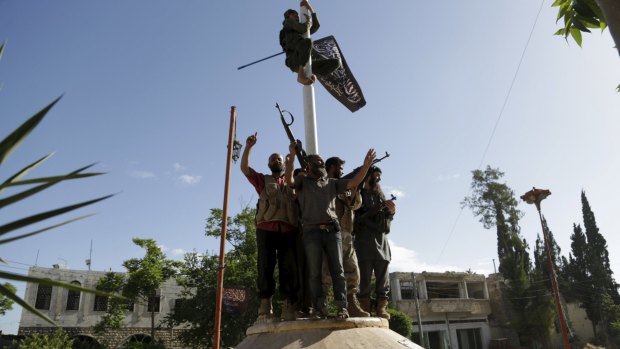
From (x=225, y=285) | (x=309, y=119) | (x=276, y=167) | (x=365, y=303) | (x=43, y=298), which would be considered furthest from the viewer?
(x=43, y=298)

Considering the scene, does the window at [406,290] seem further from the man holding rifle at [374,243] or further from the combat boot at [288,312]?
the combat boot at [288,312]

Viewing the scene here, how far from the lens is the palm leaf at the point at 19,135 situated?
1.22 metres

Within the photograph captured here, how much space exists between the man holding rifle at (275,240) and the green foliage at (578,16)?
2.92 meters

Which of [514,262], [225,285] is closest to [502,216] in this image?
[514,262]

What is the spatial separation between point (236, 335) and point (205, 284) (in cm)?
391

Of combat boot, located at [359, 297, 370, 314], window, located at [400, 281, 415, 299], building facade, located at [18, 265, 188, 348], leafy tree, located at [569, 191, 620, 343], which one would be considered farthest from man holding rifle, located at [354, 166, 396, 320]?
leafy tree, located at [569, 191, 620, 343]

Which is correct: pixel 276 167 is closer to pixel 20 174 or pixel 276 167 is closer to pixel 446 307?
pixel 20 174

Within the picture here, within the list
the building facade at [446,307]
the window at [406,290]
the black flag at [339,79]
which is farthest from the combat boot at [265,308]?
the window at [406,290]

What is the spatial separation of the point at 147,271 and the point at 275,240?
2411 cm

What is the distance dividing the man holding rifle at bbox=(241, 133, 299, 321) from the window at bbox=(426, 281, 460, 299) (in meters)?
38.5

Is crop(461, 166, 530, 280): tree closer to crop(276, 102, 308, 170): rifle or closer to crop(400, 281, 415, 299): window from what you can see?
crop(400, 281, 415, 299): window

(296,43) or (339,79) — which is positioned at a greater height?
(339,79)

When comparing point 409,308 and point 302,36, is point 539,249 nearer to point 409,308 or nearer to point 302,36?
point 409,308

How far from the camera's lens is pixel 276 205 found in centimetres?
459
